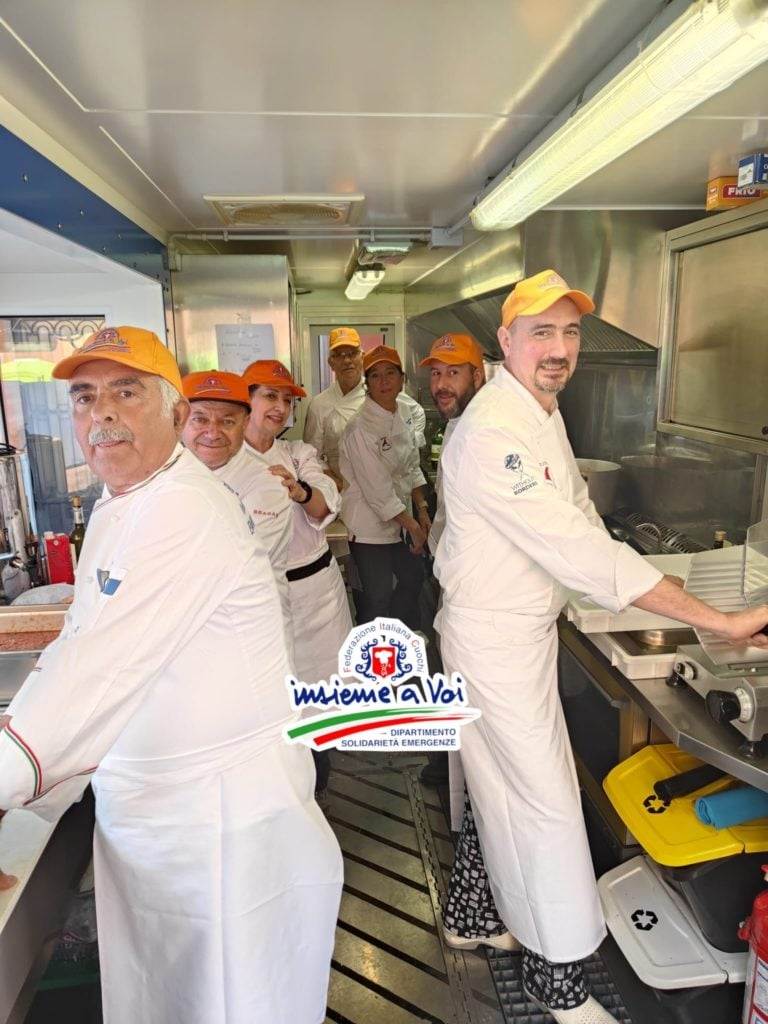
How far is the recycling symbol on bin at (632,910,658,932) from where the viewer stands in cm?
164

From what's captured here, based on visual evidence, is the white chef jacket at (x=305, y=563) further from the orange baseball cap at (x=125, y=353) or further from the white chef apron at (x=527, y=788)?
the orange baseball cap at (x=125, y=353)

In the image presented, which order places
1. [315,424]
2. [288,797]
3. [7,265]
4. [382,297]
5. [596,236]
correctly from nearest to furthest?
[288,797]
[7,265]
[596,236]
[315,424]
[382,297]

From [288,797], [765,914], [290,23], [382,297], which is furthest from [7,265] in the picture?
[382,297]

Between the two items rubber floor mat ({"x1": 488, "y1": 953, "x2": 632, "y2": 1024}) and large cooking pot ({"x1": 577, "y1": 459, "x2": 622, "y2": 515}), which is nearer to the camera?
rubber floor mat ({"x1": 488, "y1": 953, "x2": 632, "y2": 1024})

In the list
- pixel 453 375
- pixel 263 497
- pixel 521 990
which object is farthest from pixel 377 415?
pixel 521 990

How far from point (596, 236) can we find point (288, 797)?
7.71 feet

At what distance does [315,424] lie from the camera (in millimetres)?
4133

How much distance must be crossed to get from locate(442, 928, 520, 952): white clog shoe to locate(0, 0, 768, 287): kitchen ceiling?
6.89ft

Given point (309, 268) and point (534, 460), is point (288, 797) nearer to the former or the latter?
point (534, 460)

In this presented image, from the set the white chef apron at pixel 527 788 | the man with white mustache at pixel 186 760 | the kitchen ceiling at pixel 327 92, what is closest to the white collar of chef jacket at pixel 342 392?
the kitchen ceiling at pixel 327 92

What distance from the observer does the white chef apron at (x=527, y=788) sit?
158 cm

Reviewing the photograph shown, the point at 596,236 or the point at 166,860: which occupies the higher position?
the point at 596,236

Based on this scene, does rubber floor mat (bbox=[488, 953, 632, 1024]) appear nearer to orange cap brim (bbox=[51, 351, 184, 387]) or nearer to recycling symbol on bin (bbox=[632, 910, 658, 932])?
recycling symbol on bin (bbox=[632, 910, 658, 932])

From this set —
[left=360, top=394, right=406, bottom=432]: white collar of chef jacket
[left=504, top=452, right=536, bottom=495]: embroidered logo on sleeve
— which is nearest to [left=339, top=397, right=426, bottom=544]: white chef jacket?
[left=360, top=394, right=406, bottom=432]: white collar of chef jacket
